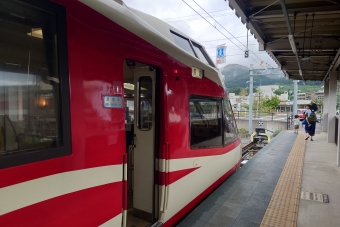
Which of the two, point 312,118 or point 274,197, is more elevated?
point 312,118

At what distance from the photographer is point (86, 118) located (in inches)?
75.7

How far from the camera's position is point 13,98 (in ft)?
4.87

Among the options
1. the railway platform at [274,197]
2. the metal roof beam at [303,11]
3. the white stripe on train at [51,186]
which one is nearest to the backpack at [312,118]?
the railway platform at [274,197]

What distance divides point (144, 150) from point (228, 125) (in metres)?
2.68

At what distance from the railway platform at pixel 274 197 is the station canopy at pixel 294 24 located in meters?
3.32

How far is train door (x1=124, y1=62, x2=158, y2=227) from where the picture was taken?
309 centimetres

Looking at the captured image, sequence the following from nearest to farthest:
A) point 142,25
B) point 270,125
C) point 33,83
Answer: point 33,83 → point 142,25 → point 270,125

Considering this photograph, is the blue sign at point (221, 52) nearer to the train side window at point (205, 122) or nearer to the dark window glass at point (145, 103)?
the train side window at point (205, 122)

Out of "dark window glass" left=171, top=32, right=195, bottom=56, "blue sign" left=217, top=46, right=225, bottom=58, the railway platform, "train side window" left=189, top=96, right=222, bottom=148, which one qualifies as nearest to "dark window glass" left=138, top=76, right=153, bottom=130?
"train side window" left=189, top=96, right=222, bottom=148

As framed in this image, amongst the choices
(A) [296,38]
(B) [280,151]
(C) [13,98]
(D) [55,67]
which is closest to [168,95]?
(D) [55,67]

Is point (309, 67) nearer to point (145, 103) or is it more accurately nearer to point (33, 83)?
point (145, 103)

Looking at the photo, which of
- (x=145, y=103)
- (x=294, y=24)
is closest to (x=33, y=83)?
(x=145, y=103)

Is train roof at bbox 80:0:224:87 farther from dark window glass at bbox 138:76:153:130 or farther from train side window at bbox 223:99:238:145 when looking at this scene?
train side window at bbox 223:99:238:145

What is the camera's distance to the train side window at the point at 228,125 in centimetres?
507
